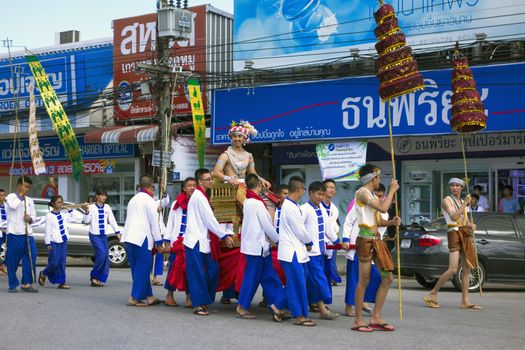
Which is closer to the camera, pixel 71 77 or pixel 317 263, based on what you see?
pixel 317 263

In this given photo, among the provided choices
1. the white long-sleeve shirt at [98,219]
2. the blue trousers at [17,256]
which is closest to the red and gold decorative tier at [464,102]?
the white long-sleeve shirt at [98,219]

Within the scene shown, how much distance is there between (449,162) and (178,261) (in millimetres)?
12160

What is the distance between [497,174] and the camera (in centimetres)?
2166

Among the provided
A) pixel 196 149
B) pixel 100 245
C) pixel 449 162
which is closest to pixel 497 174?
pixel 449 162

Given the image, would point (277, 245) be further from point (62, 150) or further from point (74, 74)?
point (62, 150)

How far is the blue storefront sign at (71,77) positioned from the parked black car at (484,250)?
15.8m

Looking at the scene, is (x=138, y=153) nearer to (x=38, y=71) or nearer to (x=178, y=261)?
(x=38, y=71)

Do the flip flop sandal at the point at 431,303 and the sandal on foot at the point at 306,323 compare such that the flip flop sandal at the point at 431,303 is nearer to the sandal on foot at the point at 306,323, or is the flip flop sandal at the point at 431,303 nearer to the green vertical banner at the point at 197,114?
the sandal on foot at the point at 306,323

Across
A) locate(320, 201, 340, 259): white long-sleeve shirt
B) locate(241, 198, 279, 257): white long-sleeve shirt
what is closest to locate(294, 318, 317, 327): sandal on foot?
locate(241, 198, 279, 257): white long-sleeve shirt

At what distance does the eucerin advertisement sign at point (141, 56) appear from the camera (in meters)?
26.8

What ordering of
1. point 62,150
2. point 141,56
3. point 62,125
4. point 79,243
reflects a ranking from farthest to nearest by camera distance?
1. point 62,150
2. point 141,56
3. point 62,125
4. point 79,243

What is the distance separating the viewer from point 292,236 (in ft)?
33.4

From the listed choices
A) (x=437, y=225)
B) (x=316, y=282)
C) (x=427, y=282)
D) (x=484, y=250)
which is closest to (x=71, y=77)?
(x=427, y=282)

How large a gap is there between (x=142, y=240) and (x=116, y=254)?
991cm
